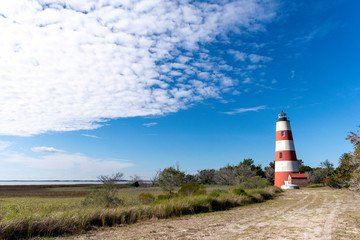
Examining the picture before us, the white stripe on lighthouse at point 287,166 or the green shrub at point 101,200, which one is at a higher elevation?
the white stripe on lighthouse at point 287,166

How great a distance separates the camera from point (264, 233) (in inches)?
316

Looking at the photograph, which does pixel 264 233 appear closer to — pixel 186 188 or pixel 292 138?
pixel 186 188

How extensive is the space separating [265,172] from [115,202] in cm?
4797

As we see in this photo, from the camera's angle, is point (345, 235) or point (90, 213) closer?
point (345, 235)

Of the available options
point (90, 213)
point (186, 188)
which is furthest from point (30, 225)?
point (186, 188)

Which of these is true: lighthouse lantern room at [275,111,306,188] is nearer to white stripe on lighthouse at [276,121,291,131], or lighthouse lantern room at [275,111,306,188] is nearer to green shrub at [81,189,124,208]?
white stripe on lighthouse at [276,121,291,131]

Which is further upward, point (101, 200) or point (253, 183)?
point (253, 183)

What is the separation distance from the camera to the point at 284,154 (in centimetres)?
3825

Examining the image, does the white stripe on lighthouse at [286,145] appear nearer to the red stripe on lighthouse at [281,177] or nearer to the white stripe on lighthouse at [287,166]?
the white stripe on lighthouse at [287,166]

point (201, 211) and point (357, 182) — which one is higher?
point (357, 182)

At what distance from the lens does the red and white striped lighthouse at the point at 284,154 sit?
37.9 meters

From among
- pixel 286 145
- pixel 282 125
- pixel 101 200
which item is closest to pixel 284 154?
pixel 286 145

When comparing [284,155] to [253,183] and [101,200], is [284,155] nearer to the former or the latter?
[253,183]

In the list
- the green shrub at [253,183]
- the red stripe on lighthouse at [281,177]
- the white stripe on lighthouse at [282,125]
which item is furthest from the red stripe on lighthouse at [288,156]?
the green shrub at [253,183]
